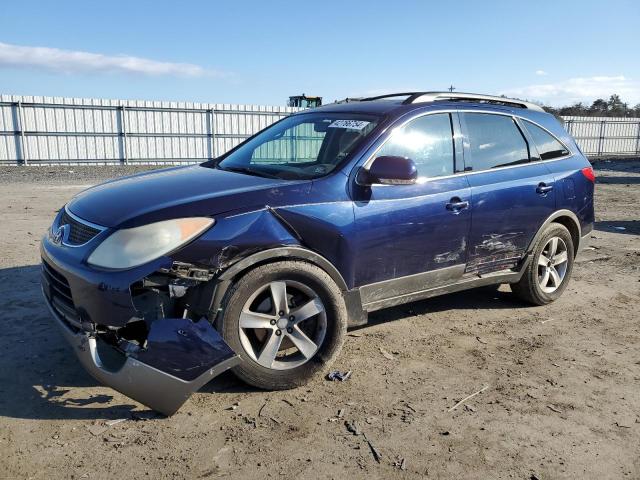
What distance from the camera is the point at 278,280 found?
3.37 meters

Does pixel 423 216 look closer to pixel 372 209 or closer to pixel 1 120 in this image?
pixel 372 209

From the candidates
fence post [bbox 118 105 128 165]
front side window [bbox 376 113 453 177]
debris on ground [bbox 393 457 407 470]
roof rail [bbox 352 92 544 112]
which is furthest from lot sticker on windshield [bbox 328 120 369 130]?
fence post [bbox 118 105 128 165]

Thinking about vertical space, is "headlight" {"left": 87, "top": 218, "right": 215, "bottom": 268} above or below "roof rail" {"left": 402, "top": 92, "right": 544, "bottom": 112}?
below

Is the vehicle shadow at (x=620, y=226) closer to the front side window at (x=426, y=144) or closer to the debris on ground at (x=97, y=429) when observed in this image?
the front side window at (x=426, y=144)

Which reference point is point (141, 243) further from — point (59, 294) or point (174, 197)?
point (59, 294)

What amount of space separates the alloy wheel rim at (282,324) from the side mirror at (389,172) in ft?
2.95

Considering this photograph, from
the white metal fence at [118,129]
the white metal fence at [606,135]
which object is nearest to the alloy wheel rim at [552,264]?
the white metal fence at [118,129]

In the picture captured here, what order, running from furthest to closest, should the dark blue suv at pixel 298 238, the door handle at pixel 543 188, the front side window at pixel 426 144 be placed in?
the door handle at pixel 543 188
the front side window at pixel 426 144
the dark blue suv at pixel 298 238

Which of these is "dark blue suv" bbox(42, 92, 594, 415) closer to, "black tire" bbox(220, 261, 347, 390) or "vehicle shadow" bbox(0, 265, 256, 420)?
"black tire" bbox(220, 261, 347, 390)

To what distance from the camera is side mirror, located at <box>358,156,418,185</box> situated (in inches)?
145

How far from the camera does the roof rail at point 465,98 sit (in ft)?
14.5

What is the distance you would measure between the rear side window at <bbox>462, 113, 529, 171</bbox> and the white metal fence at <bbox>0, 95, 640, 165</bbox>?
20311 millimetres

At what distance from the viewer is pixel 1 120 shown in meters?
20.0

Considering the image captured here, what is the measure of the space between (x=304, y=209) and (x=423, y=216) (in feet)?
3.27
